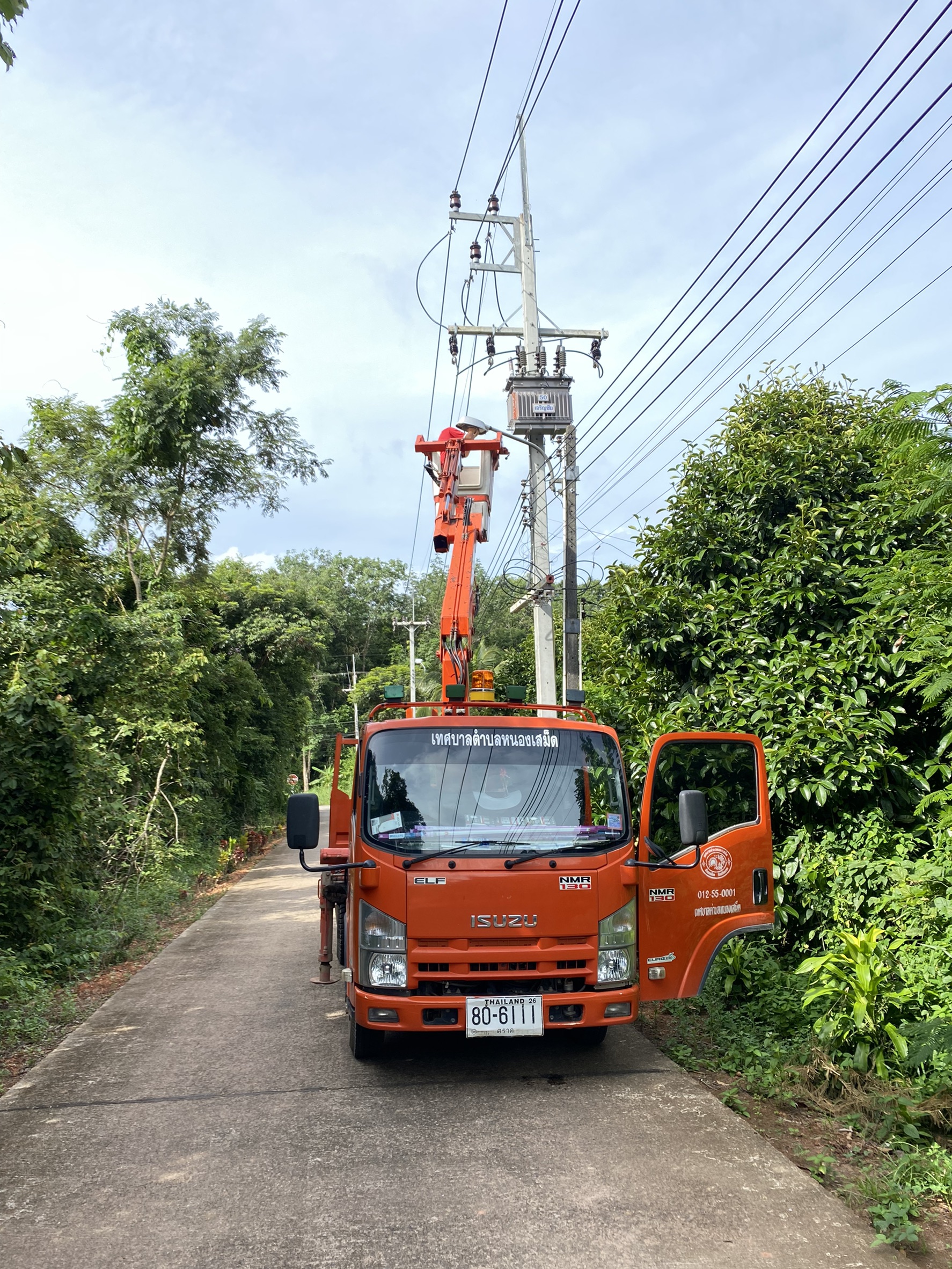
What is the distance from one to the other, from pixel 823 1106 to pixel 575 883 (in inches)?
66.9

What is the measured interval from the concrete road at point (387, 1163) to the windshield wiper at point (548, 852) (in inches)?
50.8

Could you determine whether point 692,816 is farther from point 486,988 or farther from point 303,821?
point 303,821

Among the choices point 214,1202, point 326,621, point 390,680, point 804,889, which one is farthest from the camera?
point 390,680

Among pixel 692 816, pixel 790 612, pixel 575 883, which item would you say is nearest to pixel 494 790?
pixel 575 883

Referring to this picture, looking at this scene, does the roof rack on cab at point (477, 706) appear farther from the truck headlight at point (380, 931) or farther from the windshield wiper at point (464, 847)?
the truck headlight at point (380, 931)

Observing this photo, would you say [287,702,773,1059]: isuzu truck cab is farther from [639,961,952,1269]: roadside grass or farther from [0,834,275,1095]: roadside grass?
[0,834,275,1095]: roadside grass

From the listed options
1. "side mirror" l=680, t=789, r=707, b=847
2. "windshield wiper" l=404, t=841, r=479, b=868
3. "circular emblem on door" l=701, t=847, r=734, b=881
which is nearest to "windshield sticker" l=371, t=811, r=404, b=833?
"windshield wiper" l=404, t=841, r=479, b=868

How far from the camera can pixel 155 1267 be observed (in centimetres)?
351

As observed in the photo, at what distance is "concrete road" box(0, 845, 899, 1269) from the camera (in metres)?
3.63

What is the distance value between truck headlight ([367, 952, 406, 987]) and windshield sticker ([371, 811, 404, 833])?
28.0 inches

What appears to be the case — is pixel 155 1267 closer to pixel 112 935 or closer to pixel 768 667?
pixel 768 667

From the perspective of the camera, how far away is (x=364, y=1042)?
5895mm

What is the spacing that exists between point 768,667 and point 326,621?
22718 mm

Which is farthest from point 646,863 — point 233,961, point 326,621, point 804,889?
point 326,621
